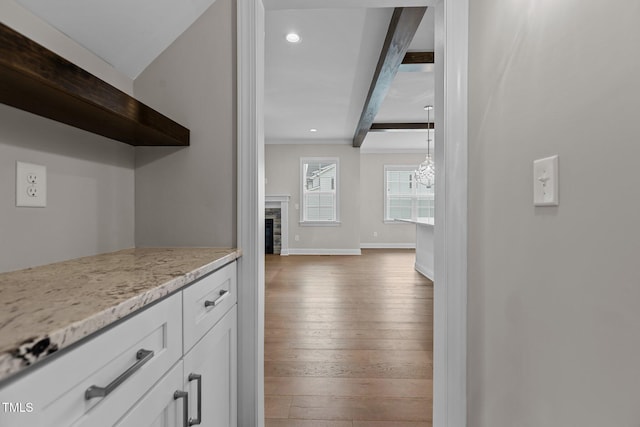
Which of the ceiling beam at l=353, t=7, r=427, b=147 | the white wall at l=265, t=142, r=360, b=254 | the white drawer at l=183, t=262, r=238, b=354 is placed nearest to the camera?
the white drawer at l=183, t=262, r=238, b=354

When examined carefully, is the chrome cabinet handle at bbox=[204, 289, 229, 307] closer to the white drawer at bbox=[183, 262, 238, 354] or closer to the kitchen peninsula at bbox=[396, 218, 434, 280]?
the white drawer at bbox=[183, 262, 238, 354]

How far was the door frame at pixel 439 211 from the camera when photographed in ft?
4.18

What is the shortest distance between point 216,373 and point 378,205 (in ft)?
27.1

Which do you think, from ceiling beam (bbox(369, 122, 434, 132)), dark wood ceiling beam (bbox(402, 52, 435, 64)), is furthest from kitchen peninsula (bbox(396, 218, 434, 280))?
dark wood ceiling beam (bbox(402, 52, 435, 64))

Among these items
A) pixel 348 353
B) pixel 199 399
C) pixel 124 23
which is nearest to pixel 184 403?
pixel 199 399

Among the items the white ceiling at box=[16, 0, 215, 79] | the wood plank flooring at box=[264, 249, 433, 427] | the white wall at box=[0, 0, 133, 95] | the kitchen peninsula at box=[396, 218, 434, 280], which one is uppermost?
the white ceiling at box=[16, 0, 215, 79]

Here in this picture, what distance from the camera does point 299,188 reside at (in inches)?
306

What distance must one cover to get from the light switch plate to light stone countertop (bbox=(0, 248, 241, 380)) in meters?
0.95

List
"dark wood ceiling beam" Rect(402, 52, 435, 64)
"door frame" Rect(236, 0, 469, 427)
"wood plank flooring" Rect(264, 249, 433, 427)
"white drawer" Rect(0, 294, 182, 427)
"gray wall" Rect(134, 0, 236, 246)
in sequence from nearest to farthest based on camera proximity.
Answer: "white drawer" Rect(0, 294, 182, 427)
"door frame" Rect(236, 0, 469, 427)
"gray wall" Rect(134, 0, 236, 246)
"wood plank flooring" Rect(264, 249, 433, 427)
"dark wood ceiling beam" Rect(402, 52, 435, 64)

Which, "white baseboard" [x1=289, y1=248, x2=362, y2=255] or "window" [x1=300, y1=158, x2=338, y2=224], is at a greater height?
"window" [x1=300, y1=158, x2=338, y2=224]

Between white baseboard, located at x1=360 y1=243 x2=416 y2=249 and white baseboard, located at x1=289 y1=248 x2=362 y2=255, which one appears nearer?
white baseboard, located at x1=289 y1=248 x2=362 y2=255

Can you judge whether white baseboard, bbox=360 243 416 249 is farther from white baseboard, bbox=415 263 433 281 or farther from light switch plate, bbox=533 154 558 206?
light switch plate, bbox=533 154 558 206

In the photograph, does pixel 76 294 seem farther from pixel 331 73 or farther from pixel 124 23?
pixel 331 73

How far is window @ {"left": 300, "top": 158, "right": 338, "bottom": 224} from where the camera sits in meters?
7.72
